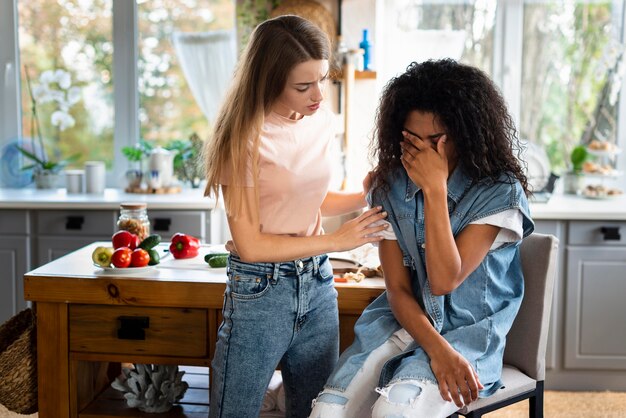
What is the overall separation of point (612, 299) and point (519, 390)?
1.75 m

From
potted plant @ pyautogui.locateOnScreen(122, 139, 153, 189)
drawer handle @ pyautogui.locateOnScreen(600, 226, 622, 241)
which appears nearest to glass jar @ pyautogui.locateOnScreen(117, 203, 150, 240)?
potted plant @ pyautogui.locateOnScreen(122, 139, 153, 189)

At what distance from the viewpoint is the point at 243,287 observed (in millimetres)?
1860

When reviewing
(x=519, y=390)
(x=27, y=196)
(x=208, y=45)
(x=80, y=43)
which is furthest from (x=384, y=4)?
(x=519, y=390)

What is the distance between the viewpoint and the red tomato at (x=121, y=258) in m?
2.28

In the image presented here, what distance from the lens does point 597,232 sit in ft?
11.5

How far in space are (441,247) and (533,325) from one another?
405 mm

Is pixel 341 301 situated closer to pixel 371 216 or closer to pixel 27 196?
pixel 371 216

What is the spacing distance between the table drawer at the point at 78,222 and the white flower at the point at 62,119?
0.85 m

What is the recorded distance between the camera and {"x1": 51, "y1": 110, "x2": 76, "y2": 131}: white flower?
4465 millimetres

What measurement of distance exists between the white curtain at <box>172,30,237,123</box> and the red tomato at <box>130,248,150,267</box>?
2.08 meters

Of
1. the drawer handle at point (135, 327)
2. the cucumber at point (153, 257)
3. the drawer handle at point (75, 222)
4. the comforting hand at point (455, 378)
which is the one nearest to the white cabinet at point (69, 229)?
the drawer handle at point (75, 222)

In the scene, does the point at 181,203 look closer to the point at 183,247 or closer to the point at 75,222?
the point at 75,222

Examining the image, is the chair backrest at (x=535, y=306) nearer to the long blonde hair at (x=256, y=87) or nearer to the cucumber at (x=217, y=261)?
the long blonde hair at (x=256, y=87)

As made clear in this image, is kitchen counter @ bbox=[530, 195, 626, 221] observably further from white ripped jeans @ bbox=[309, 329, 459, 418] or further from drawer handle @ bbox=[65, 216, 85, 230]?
drawer handle @ bbox=[65, 216, 85, 230]
